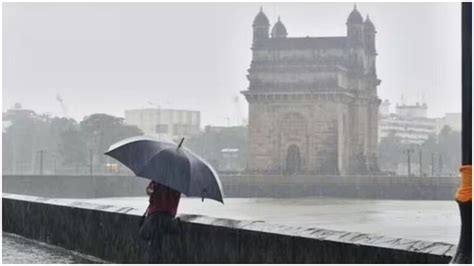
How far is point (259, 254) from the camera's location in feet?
17.7

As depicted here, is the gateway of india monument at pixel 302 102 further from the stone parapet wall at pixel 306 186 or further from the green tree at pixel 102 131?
the green tree at pixel 102 131

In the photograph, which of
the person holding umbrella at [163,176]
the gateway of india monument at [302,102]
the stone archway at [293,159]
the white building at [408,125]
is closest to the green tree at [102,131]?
the gateway of india monument at [302,102]

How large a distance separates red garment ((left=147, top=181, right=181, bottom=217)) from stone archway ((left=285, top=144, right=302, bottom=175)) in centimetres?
4598

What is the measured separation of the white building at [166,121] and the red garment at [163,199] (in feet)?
246

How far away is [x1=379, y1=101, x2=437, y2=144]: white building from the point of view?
269 ft

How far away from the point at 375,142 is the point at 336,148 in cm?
639

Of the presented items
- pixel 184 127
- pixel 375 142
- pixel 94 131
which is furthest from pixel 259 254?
pixel 184 127

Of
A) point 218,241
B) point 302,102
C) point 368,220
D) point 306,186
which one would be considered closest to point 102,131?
point 302,102

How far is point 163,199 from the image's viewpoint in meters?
4.77

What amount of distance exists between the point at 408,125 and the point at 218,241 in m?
80.3

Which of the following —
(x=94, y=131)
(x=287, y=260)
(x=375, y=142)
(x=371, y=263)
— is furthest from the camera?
(x=94, y=131)

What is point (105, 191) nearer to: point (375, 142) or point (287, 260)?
point (375, 142)

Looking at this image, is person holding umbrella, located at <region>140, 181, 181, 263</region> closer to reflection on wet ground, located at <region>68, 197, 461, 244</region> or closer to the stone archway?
reflection on wet ground, located at <region>68, 197, 461, 244</region>

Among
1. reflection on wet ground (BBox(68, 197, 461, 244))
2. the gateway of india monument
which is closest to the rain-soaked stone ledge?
reflection on wet ground (BBox(68, 197, 461, 244))
